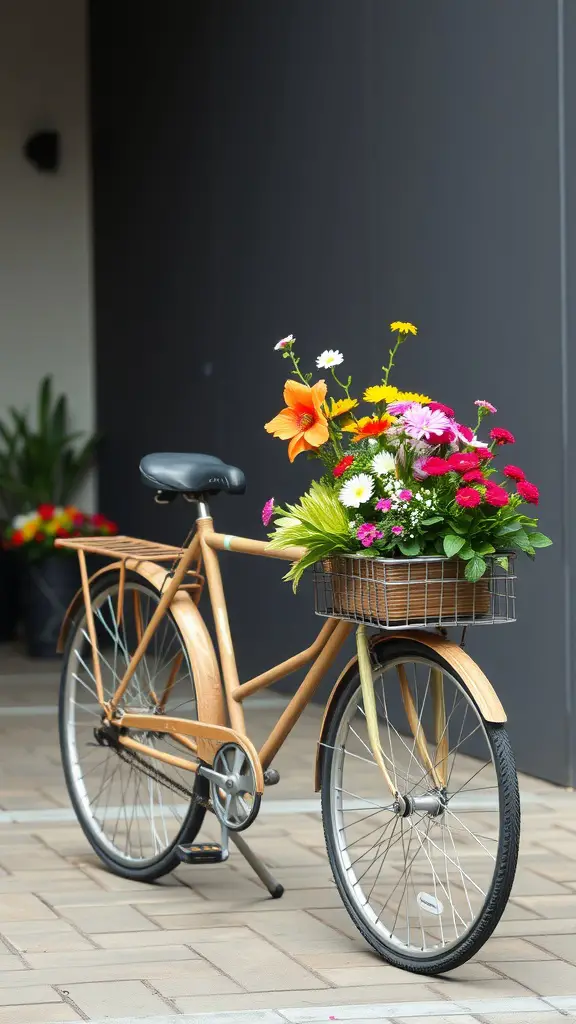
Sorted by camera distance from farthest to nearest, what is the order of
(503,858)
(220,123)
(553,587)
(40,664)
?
(40,664)
(220,123)
(553,587)
(503,858)

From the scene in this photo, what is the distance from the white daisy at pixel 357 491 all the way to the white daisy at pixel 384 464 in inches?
0.9

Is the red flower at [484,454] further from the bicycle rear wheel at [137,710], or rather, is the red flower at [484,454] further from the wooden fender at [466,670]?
the bicycle rear wheel at [137,710]

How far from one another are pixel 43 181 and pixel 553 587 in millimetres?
5313

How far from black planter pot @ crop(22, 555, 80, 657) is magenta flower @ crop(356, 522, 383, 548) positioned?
16.9 ft

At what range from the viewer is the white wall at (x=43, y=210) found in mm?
8922

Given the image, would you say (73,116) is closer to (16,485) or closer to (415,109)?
(16,485)

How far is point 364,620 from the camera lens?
2887 millimetres

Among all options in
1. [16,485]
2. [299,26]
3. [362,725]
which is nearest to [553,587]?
[362,725]

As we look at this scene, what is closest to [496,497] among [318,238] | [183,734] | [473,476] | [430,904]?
[473,476]

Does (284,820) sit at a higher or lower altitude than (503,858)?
lower

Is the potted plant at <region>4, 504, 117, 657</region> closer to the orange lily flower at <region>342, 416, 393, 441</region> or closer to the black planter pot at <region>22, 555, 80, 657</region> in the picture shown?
the black planter pot at <region>22, 555, 80, 657</region>

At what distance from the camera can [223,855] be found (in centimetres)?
331

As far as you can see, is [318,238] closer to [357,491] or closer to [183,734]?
[183,734]

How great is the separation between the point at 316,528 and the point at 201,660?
64 centimetres
